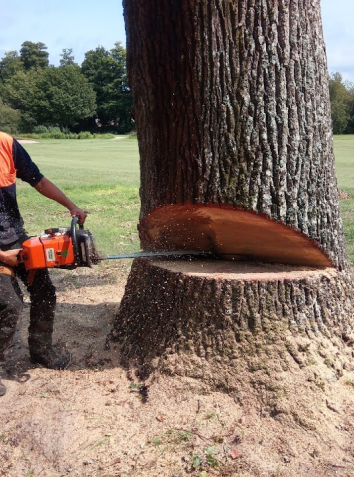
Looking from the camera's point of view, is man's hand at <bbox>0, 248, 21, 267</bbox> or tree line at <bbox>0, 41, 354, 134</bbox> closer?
man's hand at <bbox>0, 248, 21, 267</bbox>

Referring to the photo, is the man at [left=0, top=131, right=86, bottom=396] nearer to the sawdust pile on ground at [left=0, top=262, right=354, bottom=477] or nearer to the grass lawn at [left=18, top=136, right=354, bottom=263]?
the sawdust pile on ground at [left=0, top=262, right=354, bottom=477]

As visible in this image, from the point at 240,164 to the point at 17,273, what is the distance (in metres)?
1.44

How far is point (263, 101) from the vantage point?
2.43 m

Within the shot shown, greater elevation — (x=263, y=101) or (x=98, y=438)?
(x=263, y=101)

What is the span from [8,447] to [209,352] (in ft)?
3.50

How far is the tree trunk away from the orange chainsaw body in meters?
0.53

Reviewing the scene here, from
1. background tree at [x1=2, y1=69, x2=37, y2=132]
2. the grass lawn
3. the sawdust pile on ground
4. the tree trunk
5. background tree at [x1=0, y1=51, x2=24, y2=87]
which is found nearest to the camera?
the sawdust pile on ground

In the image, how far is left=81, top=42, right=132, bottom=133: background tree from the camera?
2378 inches

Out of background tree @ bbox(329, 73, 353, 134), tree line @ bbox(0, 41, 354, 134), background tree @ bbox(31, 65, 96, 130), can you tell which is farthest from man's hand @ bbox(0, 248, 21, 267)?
background tree @ bbox(31, 65, 96, 130)

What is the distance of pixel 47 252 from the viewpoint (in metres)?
2.54

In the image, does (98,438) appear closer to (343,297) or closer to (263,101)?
(343,297)

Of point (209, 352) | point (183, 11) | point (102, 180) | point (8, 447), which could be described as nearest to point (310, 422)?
point (209, 352)

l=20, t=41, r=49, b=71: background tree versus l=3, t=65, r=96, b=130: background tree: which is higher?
l=20, t=41, r=49, b=71: background tree

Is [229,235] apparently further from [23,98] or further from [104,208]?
[23,98]
